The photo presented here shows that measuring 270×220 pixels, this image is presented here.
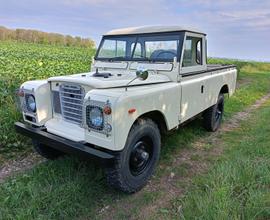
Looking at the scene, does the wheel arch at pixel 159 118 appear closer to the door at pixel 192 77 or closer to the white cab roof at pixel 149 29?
the door at pixel 192 77

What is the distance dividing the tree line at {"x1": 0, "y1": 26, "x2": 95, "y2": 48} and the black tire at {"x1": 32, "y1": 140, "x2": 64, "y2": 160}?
48213 millimetres

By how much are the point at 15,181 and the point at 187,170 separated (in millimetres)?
2365

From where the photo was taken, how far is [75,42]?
51438mm

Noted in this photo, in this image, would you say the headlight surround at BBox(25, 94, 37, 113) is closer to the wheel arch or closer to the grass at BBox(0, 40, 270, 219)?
the grass at BBox(0, 40, 270, 219)

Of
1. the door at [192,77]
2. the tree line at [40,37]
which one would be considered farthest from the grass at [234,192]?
the tree line at [40,37]

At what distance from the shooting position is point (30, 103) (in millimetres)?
3607

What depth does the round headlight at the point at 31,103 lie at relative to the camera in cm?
355

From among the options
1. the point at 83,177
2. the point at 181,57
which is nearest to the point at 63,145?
the point at 83,177

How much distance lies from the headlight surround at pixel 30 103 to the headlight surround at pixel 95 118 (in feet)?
3.54

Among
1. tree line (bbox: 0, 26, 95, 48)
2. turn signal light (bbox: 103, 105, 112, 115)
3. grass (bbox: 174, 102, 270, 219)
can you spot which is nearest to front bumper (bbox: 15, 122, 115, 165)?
turn signal light (bbox: 103, 105, 112, 115)

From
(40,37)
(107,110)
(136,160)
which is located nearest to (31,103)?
(107,110)

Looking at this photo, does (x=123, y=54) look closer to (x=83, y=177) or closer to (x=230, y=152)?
(x=83, y=177)

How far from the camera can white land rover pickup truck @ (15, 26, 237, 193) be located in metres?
2.81

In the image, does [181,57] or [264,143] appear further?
[264,143]
